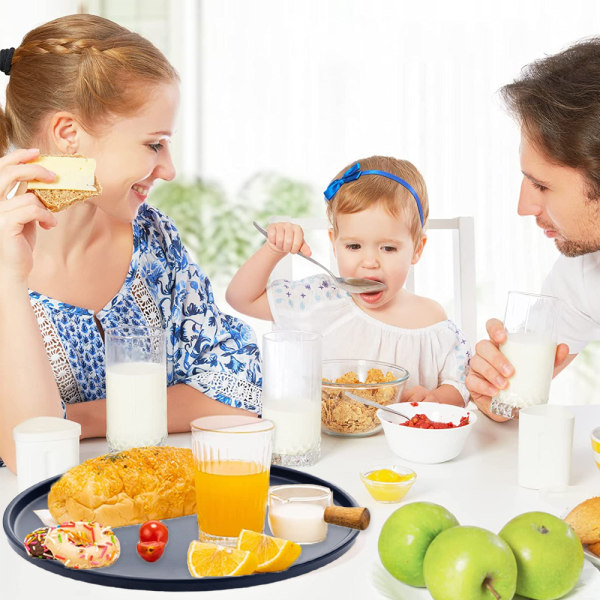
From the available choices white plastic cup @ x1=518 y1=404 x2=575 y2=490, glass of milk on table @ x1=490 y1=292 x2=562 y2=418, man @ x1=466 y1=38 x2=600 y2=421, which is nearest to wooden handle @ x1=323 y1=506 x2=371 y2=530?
white plastic cup @ x1=518 y1=404 x2=575 y2=490

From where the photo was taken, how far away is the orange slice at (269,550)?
3.10 ft

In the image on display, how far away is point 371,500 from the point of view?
1.21 meters

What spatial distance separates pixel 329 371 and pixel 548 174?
72cm

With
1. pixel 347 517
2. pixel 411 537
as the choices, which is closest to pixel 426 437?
pixel 347 517

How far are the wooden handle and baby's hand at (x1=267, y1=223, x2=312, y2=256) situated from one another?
2.91 feet

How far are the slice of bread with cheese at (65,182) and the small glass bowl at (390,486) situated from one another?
662 millimetres

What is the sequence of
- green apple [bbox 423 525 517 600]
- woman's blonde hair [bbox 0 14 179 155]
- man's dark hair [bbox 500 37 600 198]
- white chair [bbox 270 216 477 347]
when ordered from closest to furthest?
green apple [bbox 423 525 517 600] → woman's blonde hair [bbox 0 14 179 155] → man's dark hair [bbox 500 37 600 198] → white chair [bbox 270 216 477 347]

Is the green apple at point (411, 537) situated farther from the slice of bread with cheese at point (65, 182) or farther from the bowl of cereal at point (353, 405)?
the slice of bread with cheese at point (65, 182)

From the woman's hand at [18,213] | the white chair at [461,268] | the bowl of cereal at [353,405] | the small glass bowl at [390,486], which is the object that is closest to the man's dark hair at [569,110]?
the white chair at [461,268]

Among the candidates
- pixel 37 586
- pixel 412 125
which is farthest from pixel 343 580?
pixel 412 125

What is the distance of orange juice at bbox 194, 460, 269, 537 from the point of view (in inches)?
40.7

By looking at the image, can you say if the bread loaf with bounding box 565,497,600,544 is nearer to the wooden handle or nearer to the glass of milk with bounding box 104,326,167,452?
the wooden handle

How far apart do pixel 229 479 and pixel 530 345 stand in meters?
0.66

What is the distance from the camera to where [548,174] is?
6.15ft
